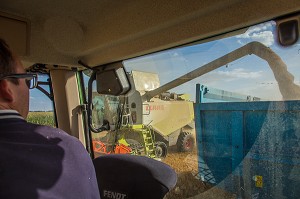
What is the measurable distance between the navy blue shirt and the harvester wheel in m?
1.66

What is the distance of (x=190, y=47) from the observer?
1693 millimetres

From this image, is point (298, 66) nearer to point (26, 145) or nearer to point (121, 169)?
point (121, 169)

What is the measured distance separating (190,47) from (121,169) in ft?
2.72

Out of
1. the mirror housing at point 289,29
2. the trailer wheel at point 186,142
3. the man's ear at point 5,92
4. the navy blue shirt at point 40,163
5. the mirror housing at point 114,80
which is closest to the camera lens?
the navy blue shirt at point 40,163

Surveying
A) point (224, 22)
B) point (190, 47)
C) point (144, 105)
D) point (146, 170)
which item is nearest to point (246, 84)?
point (190, 47)

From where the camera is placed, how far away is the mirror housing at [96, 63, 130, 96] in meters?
2.07

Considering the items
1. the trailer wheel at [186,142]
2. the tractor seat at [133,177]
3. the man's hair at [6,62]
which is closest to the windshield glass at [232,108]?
the trailer wheel at [186,142]

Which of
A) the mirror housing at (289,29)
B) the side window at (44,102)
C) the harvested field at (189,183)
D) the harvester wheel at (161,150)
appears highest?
the mirror housing at (289,29)

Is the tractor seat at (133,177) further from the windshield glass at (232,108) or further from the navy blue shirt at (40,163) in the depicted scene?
the windshield glass at (232,108)

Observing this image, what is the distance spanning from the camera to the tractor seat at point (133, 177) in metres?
1.35

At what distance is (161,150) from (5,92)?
201cm

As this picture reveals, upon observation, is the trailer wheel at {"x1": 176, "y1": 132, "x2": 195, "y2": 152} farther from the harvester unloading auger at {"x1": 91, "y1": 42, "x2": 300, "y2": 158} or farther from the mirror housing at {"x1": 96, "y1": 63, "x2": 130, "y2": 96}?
the mirror housing at {"x1": 96, "y1": 63, "x2": 130, "y2": 96}

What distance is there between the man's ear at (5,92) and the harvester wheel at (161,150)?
1807mm

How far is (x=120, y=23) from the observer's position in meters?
1.71
